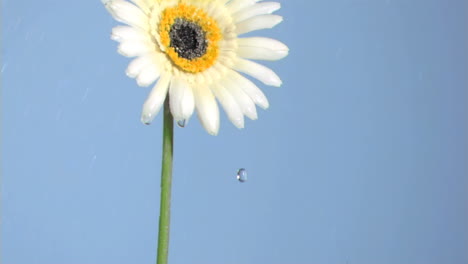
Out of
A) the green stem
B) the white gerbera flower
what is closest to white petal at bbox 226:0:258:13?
the white gerbera flower

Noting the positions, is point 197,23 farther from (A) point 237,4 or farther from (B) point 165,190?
(B) point 165,190

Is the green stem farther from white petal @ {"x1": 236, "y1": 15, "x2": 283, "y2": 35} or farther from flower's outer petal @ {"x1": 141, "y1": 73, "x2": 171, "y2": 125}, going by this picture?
white petal @ {"x1": 236, "y1": 15, "x2": 283, "y2": 35}

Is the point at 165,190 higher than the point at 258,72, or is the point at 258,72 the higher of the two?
the point at 258,72

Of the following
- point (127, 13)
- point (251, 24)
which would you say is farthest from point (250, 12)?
point (127, 13)

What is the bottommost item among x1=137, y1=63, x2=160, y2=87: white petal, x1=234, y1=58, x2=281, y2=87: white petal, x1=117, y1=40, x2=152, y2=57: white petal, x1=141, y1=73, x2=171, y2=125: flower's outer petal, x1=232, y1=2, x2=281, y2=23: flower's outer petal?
x1=141, y1=73, x2=171, y2=125: flower's outer petal

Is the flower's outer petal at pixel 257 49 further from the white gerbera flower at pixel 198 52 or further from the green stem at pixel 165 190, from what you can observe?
the green stem at pixel 165 190

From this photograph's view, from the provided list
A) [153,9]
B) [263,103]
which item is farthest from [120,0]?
[263,103]

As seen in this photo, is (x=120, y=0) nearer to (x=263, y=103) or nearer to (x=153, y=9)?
(x=153, y=9)
